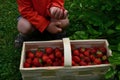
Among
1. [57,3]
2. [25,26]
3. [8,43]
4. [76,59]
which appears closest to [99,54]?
[76,59]

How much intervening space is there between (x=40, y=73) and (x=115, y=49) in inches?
19.1

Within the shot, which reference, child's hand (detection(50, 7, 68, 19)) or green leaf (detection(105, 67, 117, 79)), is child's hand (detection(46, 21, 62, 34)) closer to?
child's hand (detection(50, 7, 68, 19))

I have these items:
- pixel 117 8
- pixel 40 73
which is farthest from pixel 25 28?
pixel 117 8

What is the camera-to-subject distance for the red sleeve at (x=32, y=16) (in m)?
2.35

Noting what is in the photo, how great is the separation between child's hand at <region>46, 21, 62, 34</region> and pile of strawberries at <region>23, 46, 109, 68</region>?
22 centimetres

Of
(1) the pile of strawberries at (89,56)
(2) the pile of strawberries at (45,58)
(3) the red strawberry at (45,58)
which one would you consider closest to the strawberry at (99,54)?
(1) the pile of strawberries at (89,56)

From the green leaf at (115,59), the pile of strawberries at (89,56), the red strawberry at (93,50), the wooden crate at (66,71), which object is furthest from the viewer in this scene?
the red strawberry at (93,50)

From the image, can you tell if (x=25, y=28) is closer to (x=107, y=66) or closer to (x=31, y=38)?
(x=31, y=38)

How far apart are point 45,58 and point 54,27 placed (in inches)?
15.1

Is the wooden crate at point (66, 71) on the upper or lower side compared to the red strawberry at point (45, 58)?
lower

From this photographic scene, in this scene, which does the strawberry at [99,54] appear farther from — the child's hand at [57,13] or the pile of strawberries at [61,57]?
the child's hand at [57,13]

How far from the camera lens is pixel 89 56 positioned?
83.0 inches

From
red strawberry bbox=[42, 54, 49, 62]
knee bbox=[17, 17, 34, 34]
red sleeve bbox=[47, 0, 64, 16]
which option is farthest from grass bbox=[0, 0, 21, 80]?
red sleeve bbox=[47, 0, 64, 16]

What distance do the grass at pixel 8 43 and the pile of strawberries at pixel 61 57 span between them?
21 centimetres
